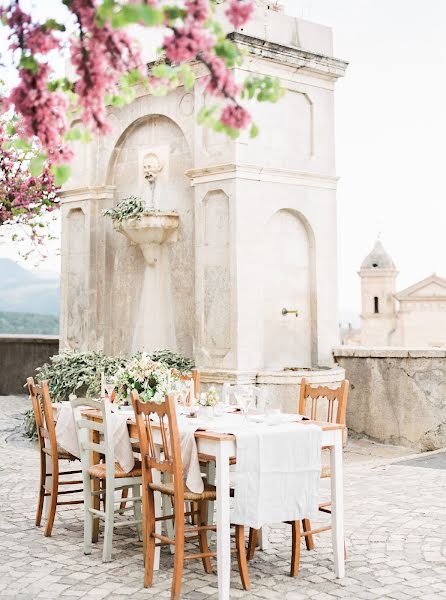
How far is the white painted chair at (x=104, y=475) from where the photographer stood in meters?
5.94

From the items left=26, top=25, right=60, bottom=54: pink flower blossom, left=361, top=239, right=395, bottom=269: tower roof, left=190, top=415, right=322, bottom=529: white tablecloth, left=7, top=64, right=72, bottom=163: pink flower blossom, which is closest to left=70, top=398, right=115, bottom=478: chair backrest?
left=190, top=415, right=322, bottom=529: white tablecloth

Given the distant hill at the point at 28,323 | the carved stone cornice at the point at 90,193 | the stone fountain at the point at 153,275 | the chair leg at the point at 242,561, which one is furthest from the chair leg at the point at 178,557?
the distant hill at the point at 28,323

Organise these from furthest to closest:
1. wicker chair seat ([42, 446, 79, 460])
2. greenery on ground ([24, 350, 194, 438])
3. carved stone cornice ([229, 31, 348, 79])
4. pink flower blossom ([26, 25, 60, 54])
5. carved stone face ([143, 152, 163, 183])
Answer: carved stone face ([143, 152, 163, 183]) → greenery on ground ([24, 350, 194, 438]) → carved stone cornice ([229, 31, 348, 79]) → wicker chair seat ([42, 446, 79, 460]) → pink flower blossom ([26, 25, 60, 54])

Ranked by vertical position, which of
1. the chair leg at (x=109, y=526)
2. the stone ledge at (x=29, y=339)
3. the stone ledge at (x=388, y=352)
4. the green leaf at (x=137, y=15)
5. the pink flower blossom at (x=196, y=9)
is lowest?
the chair leg at (x=109, y=526)

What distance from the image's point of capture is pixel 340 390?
628 centimetres

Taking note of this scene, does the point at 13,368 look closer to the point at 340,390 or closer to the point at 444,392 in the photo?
the point at 444,392

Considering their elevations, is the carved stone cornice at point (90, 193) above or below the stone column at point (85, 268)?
above

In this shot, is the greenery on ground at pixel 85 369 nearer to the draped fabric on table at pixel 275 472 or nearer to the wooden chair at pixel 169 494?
the wooden chair at pixel 169 494

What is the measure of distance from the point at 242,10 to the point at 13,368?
546 inches

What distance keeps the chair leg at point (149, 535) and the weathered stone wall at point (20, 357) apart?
33.5 ft

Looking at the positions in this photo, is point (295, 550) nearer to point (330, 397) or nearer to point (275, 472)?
point (275, 472)

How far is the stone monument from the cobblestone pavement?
277 centimetres

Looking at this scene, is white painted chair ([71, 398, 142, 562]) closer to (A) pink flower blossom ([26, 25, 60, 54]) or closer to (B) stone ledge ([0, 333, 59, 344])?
(A) pink flower blossom ([26, 25, 60, 54])

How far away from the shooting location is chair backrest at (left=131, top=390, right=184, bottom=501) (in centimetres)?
522
